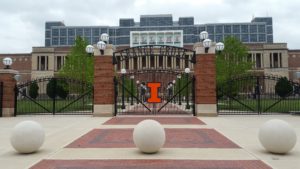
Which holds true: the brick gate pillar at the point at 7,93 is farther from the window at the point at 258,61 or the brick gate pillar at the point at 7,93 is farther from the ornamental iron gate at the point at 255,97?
the window at the point at 258,61

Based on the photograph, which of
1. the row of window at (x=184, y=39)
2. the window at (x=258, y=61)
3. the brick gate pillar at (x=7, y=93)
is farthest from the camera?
the row of window at (x=184, y=39)

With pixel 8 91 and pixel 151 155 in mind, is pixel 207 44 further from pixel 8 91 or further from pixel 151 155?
pixel 8 91

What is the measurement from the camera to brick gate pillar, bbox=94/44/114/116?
59.9 ft

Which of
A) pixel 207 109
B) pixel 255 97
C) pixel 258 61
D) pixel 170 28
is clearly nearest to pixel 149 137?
pixel 207 109

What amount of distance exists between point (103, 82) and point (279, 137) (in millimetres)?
12860

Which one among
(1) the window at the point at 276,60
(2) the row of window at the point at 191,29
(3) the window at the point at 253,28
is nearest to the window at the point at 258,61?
(1) the window at the point at 276,60

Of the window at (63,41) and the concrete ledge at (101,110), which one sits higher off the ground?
the window at (63,41)

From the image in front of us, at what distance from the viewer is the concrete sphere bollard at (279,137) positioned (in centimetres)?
681

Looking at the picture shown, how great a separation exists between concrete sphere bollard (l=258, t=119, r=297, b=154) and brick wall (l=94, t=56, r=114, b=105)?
40.5 ft

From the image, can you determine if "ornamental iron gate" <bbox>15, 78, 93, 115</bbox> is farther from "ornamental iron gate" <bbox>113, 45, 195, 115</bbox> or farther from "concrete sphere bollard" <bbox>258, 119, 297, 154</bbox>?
"concrete sphere bollard" <bbox>258, 119, 297, 154</bbox>

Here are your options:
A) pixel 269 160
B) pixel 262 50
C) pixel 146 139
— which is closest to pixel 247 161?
pixel 269 160

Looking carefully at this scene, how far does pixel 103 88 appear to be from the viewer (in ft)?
59.9

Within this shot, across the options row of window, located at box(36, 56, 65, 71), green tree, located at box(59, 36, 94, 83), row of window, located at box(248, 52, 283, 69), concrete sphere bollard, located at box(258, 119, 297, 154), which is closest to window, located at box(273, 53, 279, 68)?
row of window, located at box(248, 52, 283, 69)

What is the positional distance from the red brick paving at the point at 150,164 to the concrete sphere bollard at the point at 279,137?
32.9 inches
